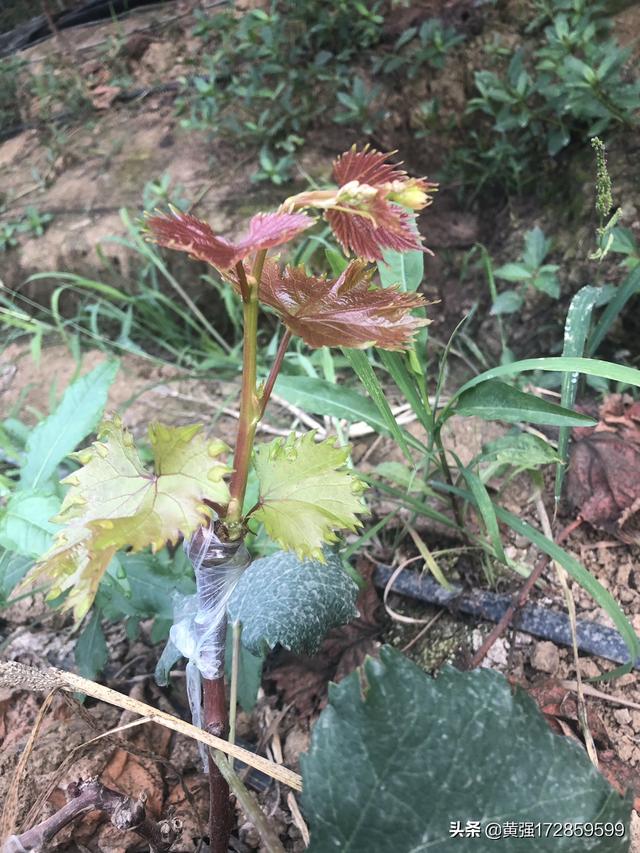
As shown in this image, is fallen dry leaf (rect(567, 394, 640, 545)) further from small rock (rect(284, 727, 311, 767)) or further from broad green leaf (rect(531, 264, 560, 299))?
small rock (rect(284, 727, 311, 767))

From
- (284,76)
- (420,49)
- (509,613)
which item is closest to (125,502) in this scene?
(509,613)

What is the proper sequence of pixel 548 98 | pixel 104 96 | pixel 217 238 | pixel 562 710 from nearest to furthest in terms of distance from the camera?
pixel 217 238
pixel 562 710
pixel 548 98
pixel 104 96

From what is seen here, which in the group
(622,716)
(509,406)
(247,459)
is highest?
(247,459)

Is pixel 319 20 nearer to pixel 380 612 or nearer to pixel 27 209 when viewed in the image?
pixel 27 209

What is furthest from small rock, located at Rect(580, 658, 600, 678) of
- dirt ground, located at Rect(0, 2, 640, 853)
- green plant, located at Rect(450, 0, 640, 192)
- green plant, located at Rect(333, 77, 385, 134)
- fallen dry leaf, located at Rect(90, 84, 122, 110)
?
fallen dry leaf, located at Rect(90, 84, 122, 110)

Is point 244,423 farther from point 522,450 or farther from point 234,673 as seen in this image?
point 522,450

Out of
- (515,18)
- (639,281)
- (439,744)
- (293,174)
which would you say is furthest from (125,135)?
(439,744)

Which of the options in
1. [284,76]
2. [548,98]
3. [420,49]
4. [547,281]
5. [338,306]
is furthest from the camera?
[284,76]

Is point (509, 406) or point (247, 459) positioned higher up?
point (247, 459)
